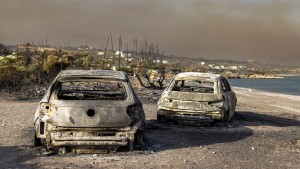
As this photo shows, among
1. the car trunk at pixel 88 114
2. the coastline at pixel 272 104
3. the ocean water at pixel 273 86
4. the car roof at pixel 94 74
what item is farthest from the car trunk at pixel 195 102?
the ocean water at pixel 273 86

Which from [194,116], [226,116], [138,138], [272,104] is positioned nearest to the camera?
[138,138]

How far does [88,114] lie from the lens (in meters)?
8.55

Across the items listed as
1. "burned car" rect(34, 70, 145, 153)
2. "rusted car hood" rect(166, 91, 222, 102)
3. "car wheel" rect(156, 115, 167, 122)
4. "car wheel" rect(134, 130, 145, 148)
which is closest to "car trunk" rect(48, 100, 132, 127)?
"burned car" rect(34, 70, 145, 153)

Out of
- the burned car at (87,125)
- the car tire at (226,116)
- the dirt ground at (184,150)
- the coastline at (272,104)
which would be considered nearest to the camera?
the dirt ground at (184,150)

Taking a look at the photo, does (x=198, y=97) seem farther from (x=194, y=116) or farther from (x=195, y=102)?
(x=194, y=116)

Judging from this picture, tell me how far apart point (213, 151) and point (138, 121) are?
1792mm

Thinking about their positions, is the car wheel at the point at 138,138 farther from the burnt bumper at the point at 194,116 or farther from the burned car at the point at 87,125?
the burnt bumper at the point at 194,116

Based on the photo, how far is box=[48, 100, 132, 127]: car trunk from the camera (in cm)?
847

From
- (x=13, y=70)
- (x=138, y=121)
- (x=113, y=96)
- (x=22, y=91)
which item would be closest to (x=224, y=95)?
(x=113, y=96)

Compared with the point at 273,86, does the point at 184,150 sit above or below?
above

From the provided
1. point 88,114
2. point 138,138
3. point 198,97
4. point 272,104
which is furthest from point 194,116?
point 272,104

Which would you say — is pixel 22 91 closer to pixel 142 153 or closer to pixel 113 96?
pixel 113 96

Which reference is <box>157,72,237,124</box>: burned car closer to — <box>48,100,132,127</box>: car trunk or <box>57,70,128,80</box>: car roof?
<box>57,70,128,80</box>: car roof

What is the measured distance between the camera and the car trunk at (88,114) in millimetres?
8469
